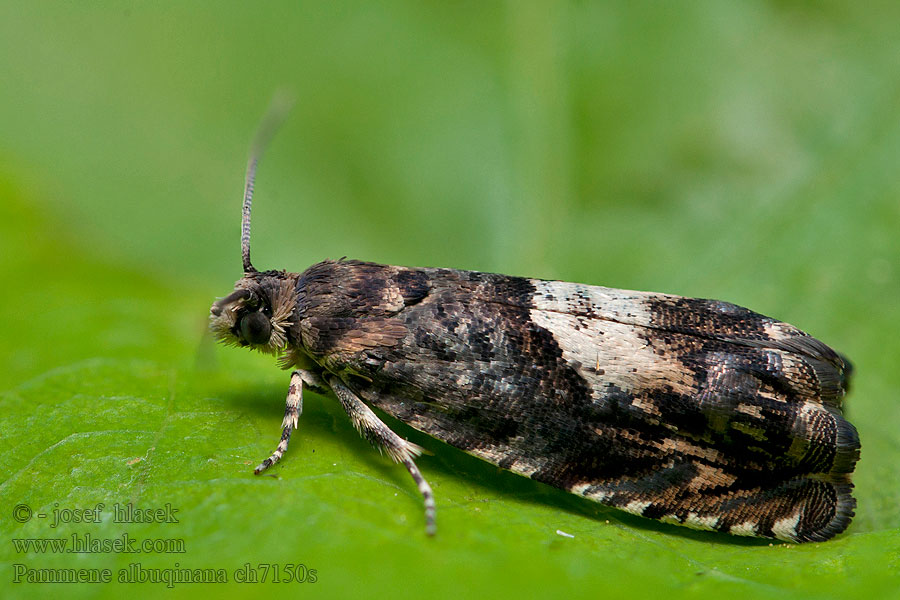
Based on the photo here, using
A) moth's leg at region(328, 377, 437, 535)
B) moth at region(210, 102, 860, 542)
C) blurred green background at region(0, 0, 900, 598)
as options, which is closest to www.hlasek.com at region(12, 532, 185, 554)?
blurred green background at region(0, 0, 900, 598)

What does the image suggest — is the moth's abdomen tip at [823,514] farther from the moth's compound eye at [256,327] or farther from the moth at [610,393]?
the moth's compound eye at [256,327]

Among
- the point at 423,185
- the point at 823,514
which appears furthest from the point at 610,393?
the point at 423,185

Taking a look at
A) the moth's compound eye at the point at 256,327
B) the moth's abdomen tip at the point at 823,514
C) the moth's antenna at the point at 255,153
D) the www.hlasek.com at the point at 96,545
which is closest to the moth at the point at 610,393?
the moth's abdomen tip at the point at 823,514

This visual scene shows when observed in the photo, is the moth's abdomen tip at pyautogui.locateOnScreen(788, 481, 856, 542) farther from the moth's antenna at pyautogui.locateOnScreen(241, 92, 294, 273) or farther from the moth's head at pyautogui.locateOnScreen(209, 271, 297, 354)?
the moth's antenna at pyautogui.locateOnScreen(241, 92, 294, 273)

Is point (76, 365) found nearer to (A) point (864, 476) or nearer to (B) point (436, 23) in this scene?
(B) point (436, 23)

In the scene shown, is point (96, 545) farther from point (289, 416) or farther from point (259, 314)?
point (259, 314)

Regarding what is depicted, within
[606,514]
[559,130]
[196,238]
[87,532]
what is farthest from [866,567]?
[196,238]

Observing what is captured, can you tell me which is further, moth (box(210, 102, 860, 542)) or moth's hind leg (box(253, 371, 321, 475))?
moth (box(210, 102, 860, 542))
